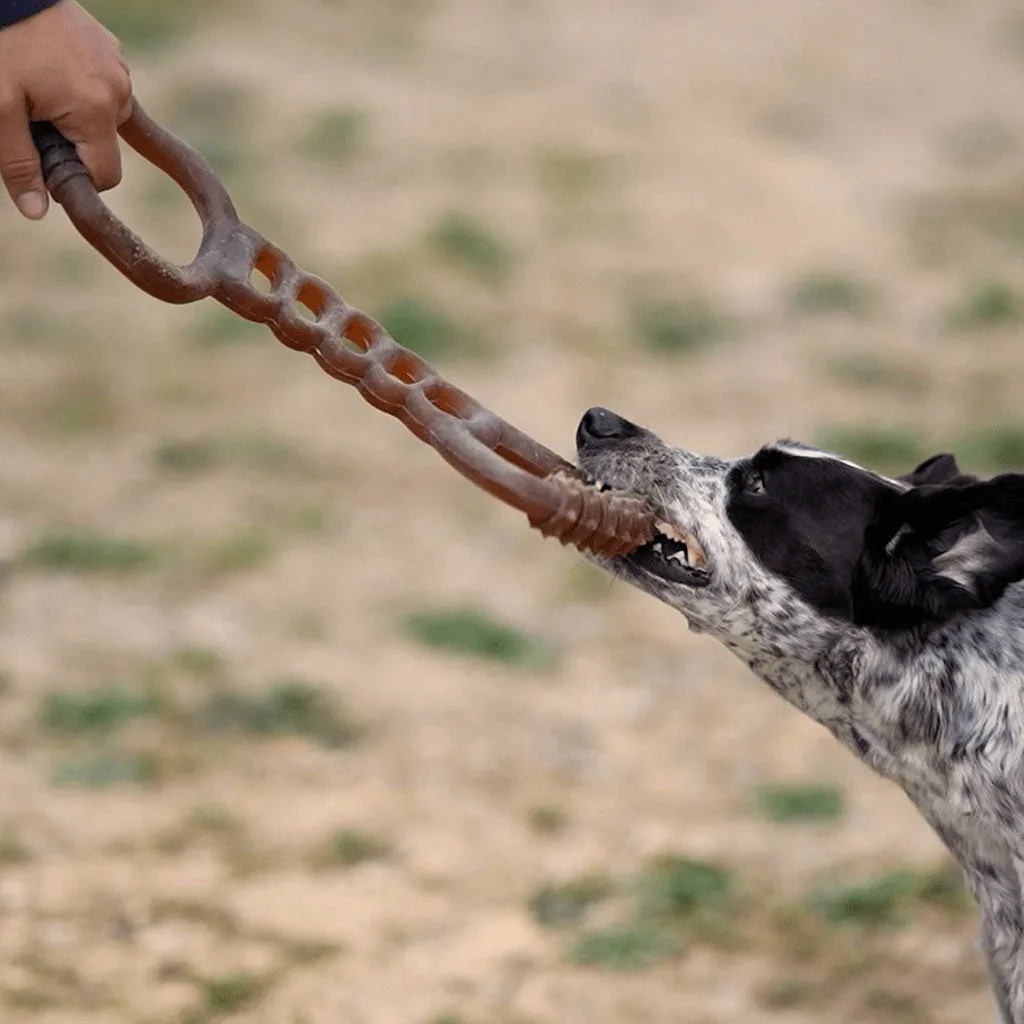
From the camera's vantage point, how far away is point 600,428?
3.93 meters

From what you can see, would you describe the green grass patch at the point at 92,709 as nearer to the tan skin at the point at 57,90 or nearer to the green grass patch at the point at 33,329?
the tan skin at the point at 57,90

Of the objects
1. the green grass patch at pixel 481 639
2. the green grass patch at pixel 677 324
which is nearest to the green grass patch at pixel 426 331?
the green grass patch at pixel 677 324

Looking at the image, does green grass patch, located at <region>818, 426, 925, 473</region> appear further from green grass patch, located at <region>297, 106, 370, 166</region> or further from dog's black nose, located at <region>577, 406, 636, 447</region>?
green grass patch, located at <region>297, 106, 370, 166</region>

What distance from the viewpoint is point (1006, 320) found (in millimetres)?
8602

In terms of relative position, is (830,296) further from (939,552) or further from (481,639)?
(939,552)

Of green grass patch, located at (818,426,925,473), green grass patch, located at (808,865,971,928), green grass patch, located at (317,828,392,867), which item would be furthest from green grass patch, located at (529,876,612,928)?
green grass patch, located at (818,426,925,473)

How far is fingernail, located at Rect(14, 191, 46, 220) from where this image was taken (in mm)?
3205

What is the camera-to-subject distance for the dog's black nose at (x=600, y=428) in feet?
12.9

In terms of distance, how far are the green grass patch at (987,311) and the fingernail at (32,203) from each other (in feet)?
20.1

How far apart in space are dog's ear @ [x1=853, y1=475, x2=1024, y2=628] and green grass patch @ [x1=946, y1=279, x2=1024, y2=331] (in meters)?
5.20

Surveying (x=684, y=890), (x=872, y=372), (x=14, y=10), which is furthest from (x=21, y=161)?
(x=872, y=372)

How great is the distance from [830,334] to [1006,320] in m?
0.85

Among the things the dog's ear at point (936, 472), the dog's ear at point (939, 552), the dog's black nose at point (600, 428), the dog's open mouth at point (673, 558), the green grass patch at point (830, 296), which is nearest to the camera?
the dog's ear at point (939, 552)

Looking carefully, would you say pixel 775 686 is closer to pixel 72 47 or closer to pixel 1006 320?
pixel 72 47
